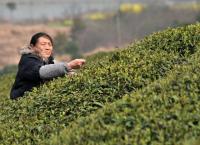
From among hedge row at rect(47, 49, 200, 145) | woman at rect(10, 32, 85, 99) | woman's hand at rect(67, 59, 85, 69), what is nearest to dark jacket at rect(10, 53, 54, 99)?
woman at rect(10, 32, 85, 99)

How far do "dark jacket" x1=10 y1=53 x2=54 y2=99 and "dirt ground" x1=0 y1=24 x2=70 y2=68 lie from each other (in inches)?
1402

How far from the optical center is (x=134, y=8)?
50.5m

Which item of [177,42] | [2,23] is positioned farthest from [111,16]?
[177,42]

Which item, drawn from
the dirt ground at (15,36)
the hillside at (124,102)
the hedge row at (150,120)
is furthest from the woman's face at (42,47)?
the dirt ground at (15,36)

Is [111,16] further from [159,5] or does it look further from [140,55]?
[140,55]

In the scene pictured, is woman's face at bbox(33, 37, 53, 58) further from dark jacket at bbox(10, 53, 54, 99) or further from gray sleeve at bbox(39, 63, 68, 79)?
gray sleeve at bbox(39, 63, 68, 79)

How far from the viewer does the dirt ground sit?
143 ft

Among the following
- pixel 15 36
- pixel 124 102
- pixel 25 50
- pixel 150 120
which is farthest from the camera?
pixel 15 36

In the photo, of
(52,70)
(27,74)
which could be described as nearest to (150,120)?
(52,70)

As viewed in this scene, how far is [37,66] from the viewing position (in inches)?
276

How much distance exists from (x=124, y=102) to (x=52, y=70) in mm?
2022

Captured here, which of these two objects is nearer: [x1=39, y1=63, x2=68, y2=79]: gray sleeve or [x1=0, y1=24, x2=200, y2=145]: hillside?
[x1=0, y1=24, x2=200, y2=145]: hillside

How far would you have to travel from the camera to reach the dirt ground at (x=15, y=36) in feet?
143

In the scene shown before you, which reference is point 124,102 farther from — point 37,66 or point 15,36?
point 15,36
